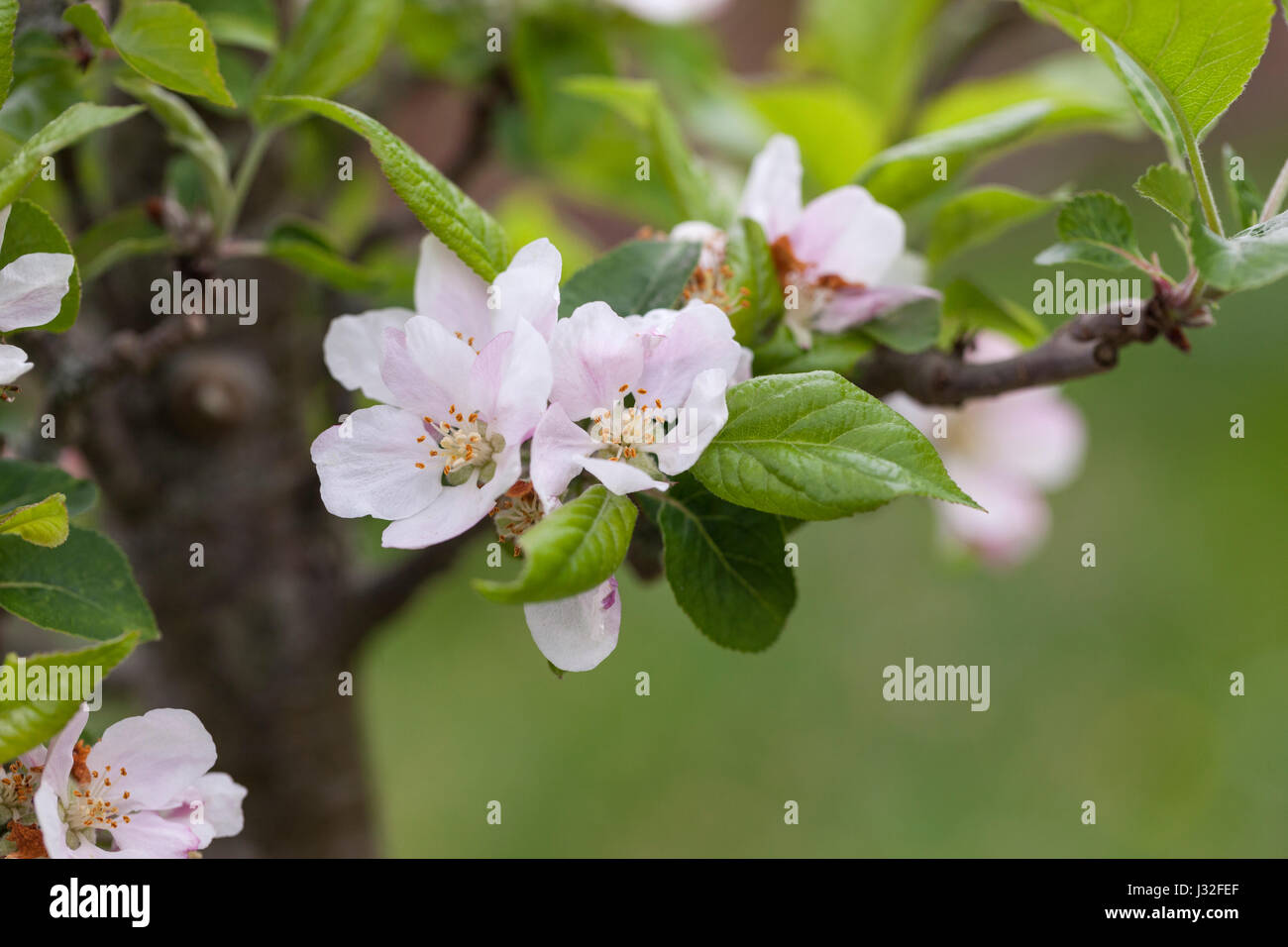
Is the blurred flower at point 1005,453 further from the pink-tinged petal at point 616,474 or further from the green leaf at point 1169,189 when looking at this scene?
the pink-tinged petal at point 616,474

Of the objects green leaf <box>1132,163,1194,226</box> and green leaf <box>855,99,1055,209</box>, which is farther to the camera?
green leaf <box>855,99,1055,209</box>

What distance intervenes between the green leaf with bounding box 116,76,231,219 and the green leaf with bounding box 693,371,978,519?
1.32 feet

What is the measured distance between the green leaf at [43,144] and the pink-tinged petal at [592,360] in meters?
0.24

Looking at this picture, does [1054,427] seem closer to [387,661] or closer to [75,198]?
[75,198]

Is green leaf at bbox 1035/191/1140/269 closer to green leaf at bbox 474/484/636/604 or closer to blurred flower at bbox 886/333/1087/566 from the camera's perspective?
green leaf at bbox 474/484/636/604

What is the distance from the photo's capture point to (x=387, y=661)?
8.93 feet

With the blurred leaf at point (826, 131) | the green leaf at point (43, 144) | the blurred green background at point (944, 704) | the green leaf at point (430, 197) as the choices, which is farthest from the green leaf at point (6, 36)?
the blurred green background at point (944, 704)

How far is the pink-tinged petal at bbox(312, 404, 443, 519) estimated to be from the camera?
510 mm

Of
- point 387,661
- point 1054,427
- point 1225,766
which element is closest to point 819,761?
point 1225,766

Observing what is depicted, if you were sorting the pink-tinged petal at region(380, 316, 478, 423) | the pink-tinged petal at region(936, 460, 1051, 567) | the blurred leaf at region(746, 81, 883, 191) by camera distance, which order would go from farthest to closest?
the pink-tinged petal at region(936, 460, 1051, 567)
the blurred leaf at region(746, 81, 883, 191)
the pink-tinged petal at region(380, 316, 478, 423)

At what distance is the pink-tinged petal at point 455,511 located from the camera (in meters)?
0.47

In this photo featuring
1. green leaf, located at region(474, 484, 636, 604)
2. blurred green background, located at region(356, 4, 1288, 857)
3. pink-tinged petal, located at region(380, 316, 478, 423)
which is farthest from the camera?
blurred green background, located at region(356, 4, 1288, 857)

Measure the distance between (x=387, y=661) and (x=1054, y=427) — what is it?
1.98 m

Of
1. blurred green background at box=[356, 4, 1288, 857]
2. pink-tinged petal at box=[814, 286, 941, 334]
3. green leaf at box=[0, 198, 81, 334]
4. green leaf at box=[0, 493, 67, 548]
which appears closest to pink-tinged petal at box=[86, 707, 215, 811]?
green leaf at box=[0, 493, 67, 548]
